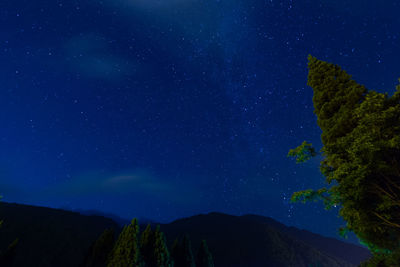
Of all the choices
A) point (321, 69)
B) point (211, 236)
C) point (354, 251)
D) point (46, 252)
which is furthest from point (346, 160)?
point (354, 251)

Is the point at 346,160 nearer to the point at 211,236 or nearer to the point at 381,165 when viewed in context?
the point at 381,165

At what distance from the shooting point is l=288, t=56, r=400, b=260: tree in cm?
762

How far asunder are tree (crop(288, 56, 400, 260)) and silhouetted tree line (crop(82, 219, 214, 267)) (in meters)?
19.1

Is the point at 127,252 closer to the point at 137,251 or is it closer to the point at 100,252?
the point at 137,251

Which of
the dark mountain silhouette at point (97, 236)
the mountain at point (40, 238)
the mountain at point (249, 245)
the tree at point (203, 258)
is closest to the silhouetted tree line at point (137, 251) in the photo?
the tree at point (203, 258)

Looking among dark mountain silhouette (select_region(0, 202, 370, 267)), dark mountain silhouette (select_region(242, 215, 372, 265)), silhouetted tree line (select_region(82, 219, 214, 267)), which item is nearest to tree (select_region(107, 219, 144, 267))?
silhouetted tree line (select_region(82, 219, 214, 267))

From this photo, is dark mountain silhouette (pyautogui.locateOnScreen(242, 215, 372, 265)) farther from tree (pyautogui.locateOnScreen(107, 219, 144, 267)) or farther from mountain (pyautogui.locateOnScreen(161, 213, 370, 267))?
tree (pyautogui.locateOnScreen(107, 219, 144, 267))

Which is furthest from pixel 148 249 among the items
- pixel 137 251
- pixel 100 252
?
pixel 137 251

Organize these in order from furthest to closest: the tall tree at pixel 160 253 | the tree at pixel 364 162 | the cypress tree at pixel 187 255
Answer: the cypress tree at pixel 187 255 → the tall tree at pixel 160 253 → the tree at pixel 364 162

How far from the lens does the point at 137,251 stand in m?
21.1

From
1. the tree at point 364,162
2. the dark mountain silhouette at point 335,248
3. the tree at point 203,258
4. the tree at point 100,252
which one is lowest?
the dark mountain silhouette at point 335,248

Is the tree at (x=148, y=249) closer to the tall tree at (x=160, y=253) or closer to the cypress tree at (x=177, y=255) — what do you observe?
the tall tree at (x=160, y=253)

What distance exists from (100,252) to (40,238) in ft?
107

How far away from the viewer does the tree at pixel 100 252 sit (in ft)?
86.1
